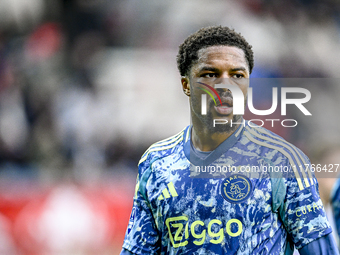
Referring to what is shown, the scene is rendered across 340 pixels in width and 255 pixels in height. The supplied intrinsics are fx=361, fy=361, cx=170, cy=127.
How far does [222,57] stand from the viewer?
177 cm

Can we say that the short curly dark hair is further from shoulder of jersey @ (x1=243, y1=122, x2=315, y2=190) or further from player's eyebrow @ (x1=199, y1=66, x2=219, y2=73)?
shoulder of jersey @ (x1=243, y1=122, x2=315, y2=190)

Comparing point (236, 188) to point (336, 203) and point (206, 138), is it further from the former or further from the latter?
point (336, 203)

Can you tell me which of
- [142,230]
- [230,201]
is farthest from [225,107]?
[142,230]

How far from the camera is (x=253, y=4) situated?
5309 millimetres

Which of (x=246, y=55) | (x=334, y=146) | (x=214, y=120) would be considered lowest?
(x=214, y=120)

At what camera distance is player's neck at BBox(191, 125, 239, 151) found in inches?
73.6

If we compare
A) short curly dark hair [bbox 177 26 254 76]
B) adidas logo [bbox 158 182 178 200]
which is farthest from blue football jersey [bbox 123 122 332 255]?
short curly dark hair [bbox 177 26 254 76]

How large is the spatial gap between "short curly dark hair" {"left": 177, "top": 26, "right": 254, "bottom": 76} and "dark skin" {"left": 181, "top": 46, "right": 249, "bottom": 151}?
0.09ft

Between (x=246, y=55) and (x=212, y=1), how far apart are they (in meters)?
3.75

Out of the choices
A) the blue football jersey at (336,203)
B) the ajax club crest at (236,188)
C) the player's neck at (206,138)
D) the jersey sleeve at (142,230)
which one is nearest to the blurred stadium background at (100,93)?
the blue football jersey at (336,203)

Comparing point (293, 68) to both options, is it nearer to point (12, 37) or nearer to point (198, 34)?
point (198, 34)

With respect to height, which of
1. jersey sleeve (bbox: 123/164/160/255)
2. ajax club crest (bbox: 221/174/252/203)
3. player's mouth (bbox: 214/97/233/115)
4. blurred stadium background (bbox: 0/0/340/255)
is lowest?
jersey sleeve (bbox: 123/164/160/255)

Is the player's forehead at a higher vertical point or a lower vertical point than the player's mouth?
higher

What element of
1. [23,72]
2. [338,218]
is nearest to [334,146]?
[338,218]
